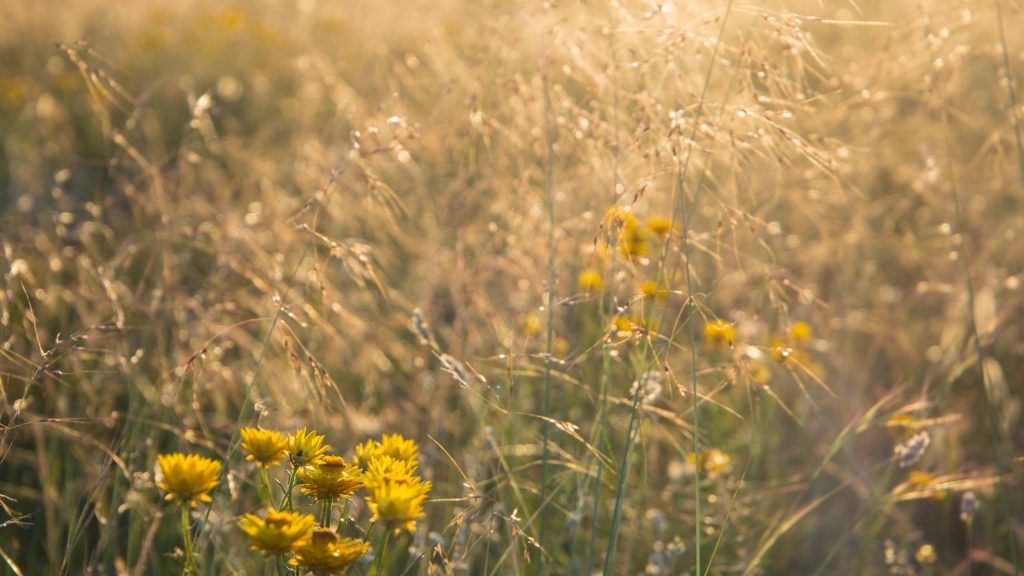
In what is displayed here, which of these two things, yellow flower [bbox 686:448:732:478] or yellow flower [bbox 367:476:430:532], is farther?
yellow flower [bbox 686:448:732:478]

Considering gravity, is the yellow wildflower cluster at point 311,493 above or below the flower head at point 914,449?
above

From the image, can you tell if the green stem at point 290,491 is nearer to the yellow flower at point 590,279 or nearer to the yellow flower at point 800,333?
the yellow flower at point 590,279

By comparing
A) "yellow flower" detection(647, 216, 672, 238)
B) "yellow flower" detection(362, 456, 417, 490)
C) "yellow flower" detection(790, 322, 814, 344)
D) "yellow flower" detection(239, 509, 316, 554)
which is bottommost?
"yellow flower" detection(790, 322, 814, 344)

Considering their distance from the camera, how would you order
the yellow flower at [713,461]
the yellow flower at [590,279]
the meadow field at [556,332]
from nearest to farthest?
1. the meadow field at [556,332]
2. the yellow flower at [713,461]
3. the yellow flower at [590,279]

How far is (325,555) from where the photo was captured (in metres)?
0.94

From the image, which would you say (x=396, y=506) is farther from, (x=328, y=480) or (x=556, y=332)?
(x=556, y=332)

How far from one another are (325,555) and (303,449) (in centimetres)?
18

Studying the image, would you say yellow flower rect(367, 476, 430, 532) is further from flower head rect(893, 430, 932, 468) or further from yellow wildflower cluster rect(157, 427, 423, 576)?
flower head rect(893, 430, 932, 468)

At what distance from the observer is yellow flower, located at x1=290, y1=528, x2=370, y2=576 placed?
0.94 m

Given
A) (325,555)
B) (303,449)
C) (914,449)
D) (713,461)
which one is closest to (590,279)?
(713,461)

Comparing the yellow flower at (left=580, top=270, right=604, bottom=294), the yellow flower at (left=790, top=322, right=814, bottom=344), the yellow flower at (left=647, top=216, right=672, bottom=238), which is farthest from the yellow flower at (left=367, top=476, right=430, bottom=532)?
the yellow flower at (left=790, top=322, right=814, bottom=344)

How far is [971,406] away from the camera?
2.41 m

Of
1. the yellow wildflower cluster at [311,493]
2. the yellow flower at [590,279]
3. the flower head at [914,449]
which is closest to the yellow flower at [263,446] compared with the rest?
the yellow wildflower cluster at [311,493]

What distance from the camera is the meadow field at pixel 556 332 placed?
1410mm
